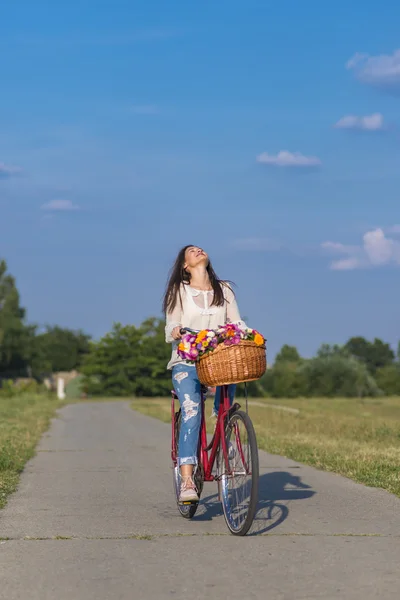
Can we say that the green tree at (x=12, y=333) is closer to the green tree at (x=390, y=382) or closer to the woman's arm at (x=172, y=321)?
the green tree at (x=390, y=382)

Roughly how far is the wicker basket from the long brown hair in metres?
0.85

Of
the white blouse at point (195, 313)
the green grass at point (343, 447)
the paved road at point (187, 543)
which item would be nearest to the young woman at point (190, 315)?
the white blouse at point (195, 313)

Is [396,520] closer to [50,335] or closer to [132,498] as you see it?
[132,498]

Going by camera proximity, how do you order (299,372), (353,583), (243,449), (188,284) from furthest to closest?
(299,372) < (188,284) < (243,449) < (353,583)

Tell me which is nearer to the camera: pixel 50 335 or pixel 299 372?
pixel 299 372

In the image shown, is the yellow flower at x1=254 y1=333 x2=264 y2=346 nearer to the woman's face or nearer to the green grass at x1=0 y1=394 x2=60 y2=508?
the woman's face

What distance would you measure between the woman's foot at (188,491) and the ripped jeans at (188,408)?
144mm

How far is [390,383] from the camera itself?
228 feet

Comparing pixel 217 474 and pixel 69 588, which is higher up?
pixel 217 474

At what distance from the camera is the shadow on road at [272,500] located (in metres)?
7.40

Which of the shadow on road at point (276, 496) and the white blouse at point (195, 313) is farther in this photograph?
the white blouse at point (195, 313)

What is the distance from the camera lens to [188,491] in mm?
7422

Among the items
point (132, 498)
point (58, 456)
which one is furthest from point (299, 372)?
point (132, 498)

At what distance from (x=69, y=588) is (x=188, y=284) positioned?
10.7 feet
